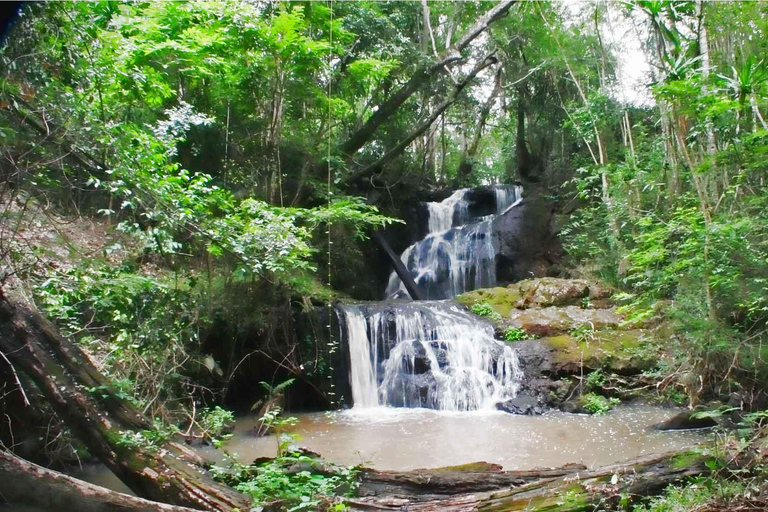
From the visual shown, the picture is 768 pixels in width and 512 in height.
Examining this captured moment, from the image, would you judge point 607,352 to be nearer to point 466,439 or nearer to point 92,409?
point 466,439

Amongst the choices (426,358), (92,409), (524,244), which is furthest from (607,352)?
(92,409)

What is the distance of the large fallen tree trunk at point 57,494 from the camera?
3410 mm

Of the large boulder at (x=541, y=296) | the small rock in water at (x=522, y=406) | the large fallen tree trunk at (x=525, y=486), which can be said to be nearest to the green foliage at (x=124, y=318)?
the large fallen tree trunk at (x=525, y=486)

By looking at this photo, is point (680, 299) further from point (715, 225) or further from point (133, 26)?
point (133, 26)

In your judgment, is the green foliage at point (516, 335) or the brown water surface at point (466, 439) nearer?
the brown water surface at point (466, 439)

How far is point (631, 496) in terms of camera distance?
3805 millimetres

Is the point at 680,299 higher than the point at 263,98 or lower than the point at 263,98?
lower

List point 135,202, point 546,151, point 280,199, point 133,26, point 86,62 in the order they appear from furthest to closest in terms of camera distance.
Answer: point 546,151, point 280,199, point 133,26, point 135,202, point 86,62

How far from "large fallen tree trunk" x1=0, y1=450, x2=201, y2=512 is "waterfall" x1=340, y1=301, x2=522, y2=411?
6614mm

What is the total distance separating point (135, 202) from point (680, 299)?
737cm

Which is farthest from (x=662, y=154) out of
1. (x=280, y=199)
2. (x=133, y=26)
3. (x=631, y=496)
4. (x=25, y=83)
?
(x=25, y=83)

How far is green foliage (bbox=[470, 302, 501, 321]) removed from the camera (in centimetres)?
1113

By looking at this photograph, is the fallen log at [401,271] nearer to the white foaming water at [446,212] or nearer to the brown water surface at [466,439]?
the white foaming water at [446,212]

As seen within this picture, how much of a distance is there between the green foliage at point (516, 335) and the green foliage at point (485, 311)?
1.61ft
